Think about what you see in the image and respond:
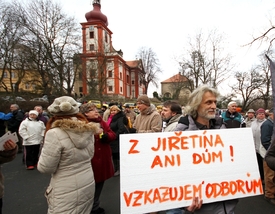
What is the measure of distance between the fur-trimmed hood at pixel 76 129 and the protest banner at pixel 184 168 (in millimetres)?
726

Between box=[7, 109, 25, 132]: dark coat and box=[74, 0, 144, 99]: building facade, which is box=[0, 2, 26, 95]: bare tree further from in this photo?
box=[7, 109, 25, 132]: dark coat

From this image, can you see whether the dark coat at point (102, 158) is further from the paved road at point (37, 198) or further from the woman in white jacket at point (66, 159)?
the paved road at point (37, 198)

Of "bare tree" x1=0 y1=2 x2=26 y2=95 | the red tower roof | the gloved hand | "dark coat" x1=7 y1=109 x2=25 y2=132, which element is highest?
the red tower roof

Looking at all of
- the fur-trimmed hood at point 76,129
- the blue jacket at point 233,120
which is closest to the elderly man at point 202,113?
the fur-trimmed hood at point 76,129

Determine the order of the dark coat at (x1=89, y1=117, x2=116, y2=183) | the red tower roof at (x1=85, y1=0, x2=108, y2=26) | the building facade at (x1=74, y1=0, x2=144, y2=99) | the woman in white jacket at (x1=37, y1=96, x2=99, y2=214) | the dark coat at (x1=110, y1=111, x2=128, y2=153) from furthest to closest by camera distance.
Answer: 1. the red tower roof at (x1=85, y1=0, x2=108, y2=26)
2. the building facade at (x1=74, y1=0, x2=144, y2=99)
3. the dark coat at (x1=110, y1=111, x2=128, y2=153)
4. the dark coat at (x1=89, y1=117, x2=116, y2=183)
5. the woman in white jacket at (x1=37, y1=96, x2=99, y2=214)

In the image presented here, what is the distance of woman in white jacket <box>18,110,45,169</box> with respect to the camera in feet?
17.5

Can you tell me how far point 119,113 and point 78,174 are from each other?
2564 mm

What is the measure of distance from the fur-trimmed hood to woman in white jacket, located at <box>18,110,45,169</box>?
13.9 ft

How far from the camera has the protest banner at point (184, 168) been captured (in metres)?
1.30

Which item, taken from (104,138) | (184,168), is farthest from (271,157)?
(104,138)

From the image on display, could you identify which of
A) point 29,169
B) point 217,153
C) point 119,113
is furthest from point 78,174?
point 29,169

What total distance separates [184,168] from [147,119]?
191cm

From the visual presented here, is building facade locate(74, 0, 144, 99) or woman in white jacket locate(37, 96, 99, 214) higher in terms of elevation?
building facade locate(74, 0, 144, 99)

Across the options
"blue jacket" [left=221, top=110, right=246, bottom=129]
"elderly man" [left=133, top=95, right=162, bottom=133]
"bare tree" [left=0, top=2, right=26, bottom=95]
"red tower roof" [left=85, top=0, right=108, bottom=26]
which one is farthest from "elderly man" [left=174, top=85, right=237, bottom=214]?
"red tower roof" [left=85, top=0, right=108, bottom=26]
